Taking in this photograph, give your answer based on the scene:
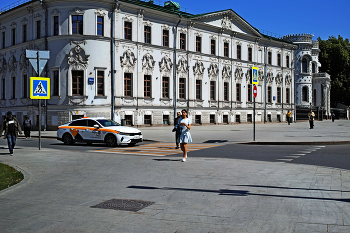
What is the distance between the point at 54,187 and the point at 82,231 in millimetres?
3747

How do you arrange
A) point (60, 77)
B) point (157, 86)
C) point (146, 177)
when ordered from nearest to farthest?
point (146, 177)
point (60, 77)
point (157, 86)

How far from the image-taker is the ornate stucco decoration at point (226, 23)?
49.8m

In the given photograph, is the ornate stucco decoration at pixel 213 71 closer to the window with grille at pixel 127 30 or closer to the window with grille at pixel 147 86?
the window with grille at pixel 147 86

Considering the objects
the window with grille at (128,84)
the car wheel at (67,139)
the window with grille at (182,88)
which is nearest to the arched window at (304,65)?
the window with grille at (182,88)

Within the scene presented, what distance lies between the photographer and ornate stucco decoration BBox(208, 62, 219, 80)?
158 feet

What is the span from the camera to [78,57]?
36719mm

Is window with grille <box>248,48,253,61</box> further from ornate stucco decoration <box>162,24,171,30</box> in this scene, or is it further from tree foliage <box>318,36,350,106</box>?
tree foliage <box>318,36,350,106</box>

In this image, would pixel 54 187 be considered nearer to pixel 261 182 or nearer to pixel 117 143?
pixel 261 182

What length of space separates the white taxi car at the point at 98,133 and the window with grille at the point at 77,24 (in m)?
16.8

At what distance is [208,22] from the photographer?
47.8 meters

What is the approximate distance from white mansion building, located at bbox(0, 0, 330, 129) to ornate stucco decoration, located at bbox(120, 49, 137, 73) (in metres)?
0.10

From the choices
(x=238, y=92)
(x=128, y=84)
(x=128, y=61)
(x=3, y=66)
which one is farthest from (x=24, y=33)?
(x=238, y=92)

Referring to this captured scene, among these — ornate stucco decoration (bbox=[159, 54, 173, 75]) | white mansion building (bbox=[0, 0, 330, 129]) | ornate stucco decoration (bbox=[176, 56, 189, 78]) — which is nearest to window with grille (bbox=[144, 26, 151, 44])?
white mansion building (bbox=[0, 0, 330, 129])

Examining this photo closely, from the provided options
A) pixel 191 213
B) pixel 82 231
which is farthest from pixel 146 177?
pixel 82 231
